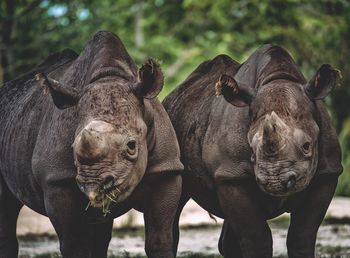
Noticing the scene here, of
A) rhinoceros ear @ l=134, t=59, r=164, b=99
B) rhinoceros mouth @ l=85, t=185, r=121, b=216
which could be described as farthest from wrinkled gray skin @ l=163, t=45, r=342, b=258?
rhinoceros mouth @ l=85, t=185, r=121, b=216

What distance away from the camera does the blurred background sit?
1725cm

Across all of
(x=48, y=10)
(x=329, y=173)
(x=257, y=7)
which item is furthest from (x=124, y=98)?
(x=257, y=7)

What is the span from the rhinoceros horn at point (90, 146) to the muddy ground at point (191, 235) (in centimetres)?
307

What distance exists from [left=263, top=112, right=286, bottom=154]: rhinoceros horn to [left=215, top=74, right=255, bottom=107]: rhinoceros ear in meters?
0.57

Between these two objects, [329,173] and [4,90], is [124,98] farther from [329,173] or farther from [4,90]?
[4,90]

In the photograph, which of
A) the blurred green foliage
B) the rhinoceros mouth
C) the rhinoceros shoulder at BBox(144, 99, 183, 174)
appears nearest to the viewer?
the rhinoceros mouth

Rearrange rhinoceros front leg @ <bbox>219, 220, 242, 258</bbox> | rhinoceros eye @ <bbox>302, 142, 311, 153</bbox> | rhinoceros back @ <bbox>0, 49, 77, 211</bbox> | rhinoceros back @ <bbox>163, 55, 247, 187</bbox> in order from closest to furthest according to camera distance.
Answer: rhinoceros eye @ <bbox>302, 142, 311, 153</bbox>
rhinoceros back @ <bbox>0, 49, 77, 211</bbox>
rhinoceros back @ <bbox>163, 55, 247, 187</bbox>
rhinoceros front leg @ <bbox>219, 220, 242, 258</bbox>

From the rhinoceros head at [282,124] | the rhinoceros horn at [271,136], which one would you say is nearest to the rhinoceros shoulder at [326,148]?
the rhinoceros head at [282,124]

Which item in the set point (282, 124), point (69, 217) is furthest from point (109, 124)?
point (282, 124)

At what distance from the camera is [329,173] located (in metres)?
8.87

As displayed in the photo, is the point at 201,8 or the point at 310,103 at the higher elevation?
the point at 310,103

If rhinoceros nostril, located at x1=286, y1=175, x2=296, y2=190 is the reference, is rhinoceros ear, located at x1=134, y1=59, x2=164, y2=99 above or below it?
above

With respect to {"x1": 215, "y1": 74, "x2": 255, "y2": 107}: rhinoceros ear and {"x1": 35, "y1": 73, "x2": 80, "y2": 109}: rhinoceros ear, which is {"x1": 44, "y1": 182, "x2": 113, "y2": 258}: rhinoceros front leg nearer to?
{"x1": 35, "y1": 73, "x2": 80, "y2": 109}: rhinoceros ear

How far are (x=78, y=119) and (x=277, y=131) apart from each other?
1.46m
